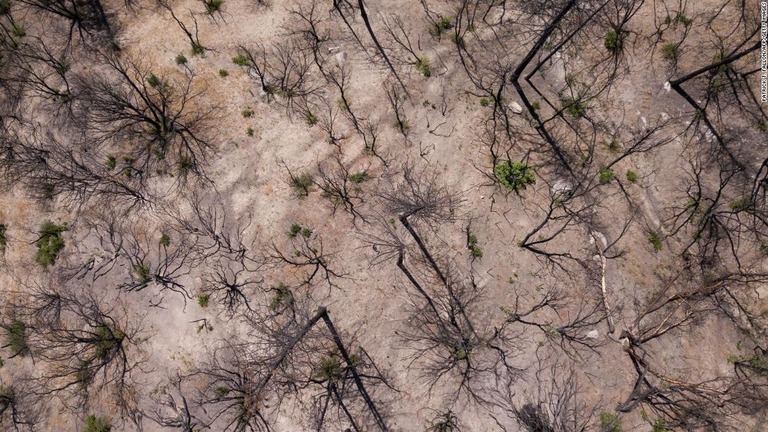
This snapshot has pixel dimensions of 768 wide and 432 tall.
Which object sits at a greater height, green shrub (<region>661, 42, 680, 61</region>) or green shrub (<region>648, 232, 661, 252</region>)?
green shrub (<region>661, 42, 680, 61</region>)

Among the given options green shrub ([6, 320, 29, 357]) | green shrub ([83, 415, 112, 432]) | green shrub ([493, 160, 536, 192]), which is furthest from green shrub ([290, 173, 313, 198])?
green shrub ([6, 320, 29, 357])

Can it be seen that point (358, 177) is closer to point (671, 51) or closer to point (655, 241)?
point (655, 241)

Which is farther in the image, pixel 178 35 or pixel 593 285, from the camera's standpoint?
pixel 178 35

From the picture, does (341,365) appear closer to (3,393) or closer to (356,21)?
(3,393)

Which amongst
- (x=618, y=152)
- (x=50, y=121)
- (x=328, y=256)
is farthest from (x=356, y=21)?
(x=50, y=121)

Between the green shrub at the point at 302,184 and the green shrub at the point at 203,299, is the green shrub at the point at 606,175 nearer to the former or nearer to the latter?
the green shrub at the point at 302,184

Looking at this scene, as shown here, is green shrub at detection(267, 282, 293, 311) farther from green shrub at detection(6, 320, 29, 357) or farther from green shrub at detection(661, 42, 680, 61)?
green shrub at detection(661, 42, 680, 61)

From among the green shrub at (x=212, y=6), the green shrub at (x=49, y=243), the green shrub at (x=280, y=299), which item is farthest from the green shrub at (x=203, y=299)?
the green shrub at (x=212, y=6)
